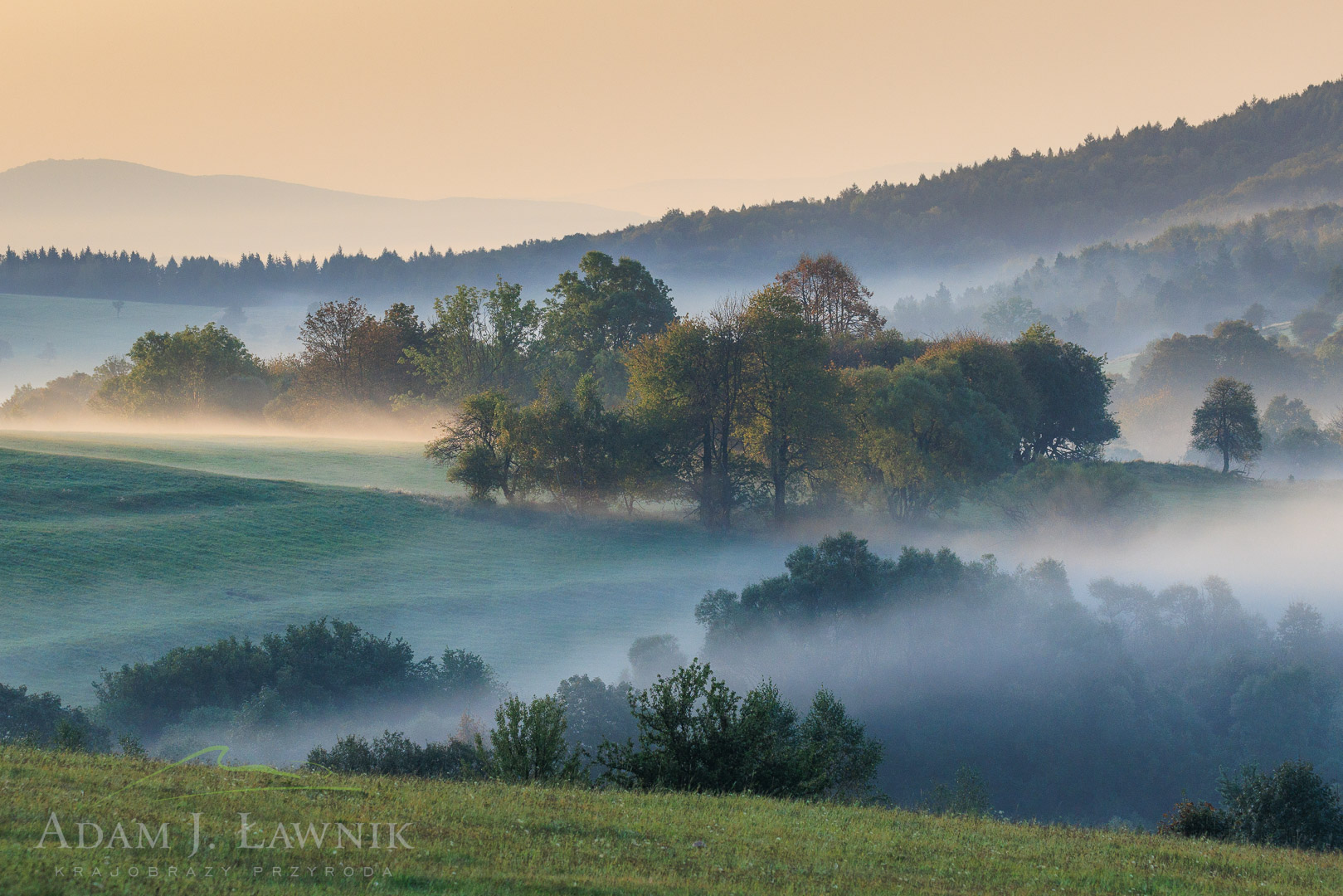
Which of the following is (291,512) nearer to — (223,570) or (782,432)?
(223,570)

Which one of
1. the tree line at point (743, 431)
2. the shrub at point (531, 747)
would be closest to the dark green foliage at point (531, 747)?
the shrub at point (531, 747)

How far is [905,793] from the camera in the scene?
5434cm

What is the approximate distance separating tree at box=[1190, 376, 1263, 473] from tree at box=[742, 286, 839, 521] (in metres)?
50.9

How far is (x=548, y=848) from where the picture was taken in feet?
47.5

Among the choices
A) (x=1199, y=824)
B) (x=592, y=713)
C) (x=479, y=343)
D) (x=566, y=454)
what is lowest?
(x=592, y=713)

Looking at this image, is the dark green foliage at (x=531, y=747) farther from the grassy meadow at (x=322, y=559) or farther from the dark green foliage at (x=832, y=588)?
the dark green foliage at (x=832, y=588)

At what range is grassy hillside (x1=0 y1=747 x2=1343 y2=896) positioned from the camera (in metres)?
12.1

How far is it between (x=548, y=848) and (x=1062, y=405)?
328ft

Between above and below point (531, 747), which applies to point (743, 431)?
above

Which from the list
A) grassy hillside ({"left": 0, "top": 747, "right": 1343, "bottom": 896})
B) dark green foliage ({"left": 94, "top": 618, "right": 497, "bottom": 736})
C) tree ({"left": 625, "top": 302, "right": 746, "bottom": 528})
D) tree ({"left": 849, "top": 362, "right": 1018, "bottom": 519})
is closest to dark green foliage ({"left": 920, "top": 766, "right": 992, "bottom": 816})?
dark green foliage ({"left": 94, "top": 618, "right": 497, "bottom": 736})

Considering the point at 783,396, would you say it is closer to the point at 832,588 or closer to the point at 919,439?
the point at 919,439

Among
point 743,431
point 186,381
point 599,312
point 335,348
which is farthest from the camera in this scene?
point 186,381

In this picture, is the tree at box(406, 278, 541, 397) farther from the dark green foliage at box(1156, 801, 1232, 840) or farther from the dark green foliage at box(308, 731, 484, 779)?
the dark green foliage at box(1156, 801, 1232, 840)

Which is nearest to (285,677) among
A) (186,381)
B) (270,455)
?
(270,455)
